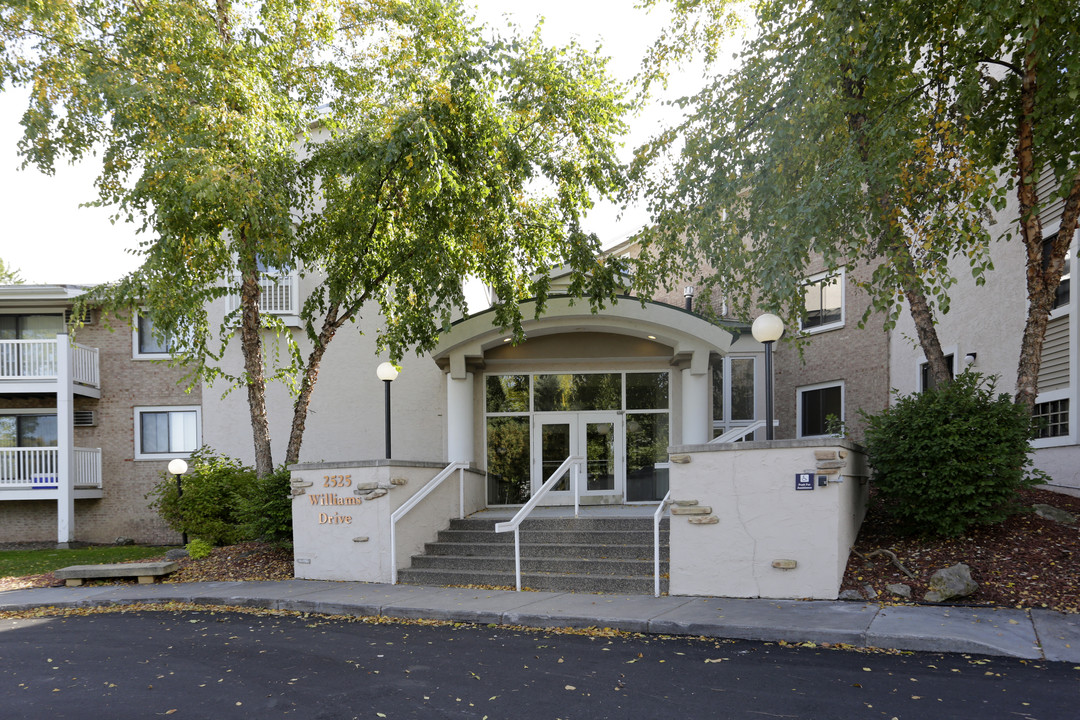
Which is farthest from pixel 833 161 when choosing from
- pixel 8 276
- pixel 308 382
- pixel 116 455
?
pixel 8 276

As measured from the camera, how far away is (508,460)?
1570 centimetres

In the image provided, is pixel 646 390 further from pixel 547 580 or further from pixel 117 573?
pixel 117 573

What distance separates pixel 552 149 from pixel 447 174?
99.2 inches

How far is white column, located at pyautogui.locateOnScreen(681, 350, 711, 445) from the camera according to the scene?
14406 millimetres

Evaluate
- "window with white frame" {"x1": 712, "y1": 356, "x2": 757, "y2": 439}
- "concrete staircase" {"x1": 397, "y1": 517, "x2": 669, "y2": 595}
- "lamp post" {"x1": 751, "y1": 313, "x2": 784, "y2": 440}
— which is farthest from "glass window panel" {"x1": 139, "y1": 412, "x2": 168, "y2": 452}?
"lamp post" {"x1": 751, "y1": 313, "x2": 784, "y2": 440}

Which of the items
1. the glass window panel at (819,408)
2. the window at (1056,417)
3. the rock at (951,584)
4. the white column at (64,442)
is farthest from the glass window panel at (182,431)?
the window at (1056,417)

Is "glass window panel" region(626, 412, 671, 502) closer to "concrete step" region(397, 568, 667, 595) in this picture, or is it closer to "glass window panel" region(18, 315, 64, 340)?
"concrete step" region(397, 568, 667, 595)

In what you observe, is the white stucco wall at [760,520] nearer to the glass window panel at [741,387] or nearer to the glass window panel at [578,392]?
the glass window panel at [578,392]

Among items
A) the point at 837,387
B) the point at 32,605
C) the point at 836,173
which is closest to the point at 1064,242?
the point at 836,173

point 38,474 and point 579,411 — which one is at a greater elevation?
point 579,411

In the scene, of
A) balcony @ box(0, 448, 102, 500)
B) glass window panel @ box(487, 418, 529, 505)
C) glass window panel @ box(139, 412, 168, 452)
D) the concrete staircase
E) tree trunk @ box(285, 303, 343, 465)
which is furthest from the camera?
glass window panel @ box(139, 412, 168, 452)

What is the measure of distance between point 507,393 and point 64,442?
35.1 feet

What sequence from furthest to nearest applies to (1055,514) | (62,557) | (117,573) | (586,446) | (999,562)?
(62,557)
(586,446)
(117,573)
(1055,514)
(999,562)

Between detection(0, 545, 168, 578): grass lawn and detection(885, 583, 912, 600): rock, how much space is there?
13.7 metres
